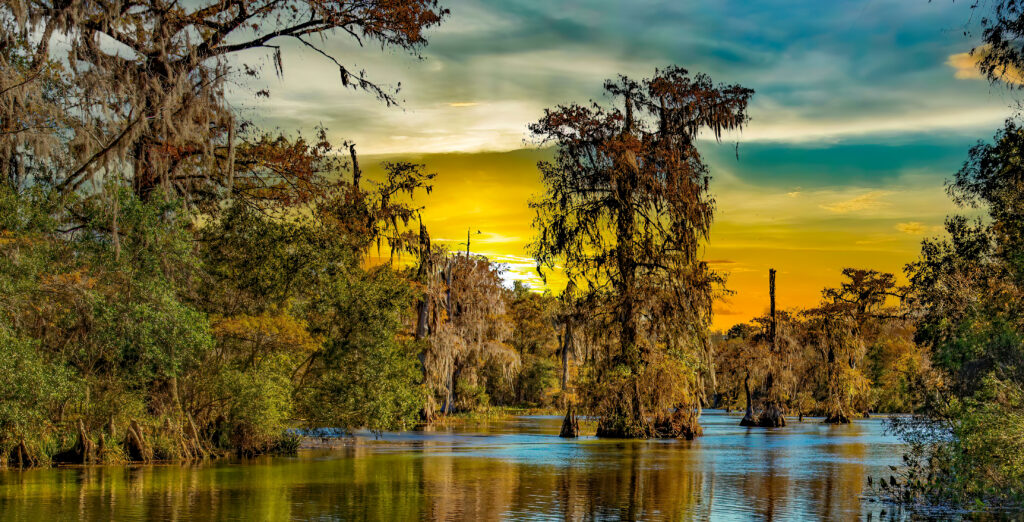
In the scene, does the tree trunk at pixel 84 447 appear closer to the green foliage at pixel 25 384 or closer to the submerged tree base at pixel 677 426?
the green foliage at pixel 25 384

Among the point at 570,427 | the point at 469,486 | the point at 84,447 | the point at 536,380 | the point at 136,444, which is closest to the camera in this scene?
the point at 469,486

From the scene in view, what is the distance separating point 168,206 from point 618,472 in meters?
14.7

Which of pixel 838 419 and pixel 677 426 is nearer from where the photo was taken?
pixel 677 426

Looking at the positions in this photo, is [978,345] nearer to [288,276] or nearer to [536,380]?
[288,276]

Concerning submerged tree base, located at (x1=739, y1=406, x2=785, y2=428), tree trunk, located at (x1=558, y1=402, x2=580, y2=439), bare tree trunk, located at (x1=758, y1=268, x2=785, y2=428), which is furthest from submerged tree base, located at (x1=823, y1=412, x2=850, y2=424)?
tree trunk, located at (x1=558, y1=402, x2=580, y2=439)

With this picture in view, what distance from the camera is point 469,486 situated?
2258cm

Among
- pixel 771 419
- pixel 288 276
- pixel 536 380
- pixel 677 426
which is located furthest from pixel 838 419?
pixel 288 276

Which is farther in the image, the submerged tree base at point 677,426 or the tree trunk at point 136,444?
the submerged tree base at point 677,426

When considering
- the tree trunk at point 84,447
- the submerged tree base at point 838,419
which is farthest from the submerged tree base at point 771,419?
the tree trunk at point 84,447

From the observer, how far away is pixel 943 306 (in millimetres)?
21594

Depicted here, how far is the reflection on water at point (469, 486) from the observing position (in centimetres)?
1762

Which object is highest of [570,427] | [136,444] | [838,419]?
[136,444]

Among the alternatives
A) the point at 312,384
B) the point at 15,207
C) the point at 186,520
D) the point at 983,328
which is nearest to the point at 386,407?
the point at 312,384

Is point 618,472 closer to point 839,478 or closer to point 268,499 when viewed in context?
point 839,478
